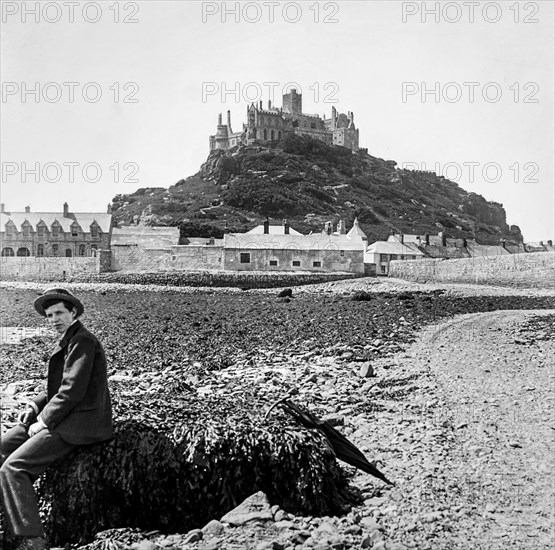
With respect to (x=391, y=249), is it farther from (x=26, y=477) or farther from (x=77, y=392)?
(x=26, y=477)

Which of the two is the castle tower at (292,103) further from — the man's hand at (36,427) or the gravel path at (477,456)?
the man's hand at (36,427)

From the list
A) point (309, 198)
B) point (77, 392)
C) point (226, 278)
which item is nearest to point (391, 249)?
point (226, 278)

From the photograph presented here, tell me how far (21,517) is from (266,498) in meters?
1.56

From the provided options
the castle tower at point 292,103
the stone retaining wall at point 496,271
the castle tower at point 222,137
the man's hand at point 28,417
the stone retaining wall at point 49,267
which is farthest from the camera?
the castle tower at point 292,103

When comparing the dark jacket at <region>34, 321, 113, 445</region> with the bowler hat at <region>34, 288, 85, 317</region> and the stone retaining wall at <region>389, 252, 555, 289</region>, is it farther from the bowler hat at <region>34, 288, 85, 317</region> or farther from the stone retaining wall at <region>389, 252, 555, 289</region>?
the stone retaining wall at <region>389, 252, 555, 289</region>

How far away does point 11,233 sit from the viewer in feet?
59.5

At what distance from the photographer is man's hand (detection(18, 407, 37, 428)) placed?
3650 millimetres

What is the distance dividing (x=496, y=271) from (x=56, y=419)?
67.9 feet

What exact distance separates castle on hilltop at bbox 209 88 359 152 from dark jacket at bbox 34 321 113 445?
8623 cm

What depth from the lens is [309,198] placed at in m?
73.8

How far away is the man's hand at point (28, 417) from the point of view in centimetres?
365

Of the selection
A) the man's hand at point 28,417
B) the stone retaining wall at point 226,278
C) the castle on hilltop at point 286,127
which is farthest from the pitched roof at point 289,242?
the castle on hilltop at point 286,127

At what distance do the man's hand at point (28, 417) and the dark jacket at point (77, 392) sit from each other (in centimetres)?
5

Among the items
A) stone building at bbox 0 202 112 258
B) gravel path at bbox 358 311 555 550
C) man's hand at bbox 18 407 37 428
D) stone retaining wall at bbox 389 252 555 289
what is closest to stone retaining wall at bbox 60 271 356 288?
stone building at bbox 0 202 112 258
